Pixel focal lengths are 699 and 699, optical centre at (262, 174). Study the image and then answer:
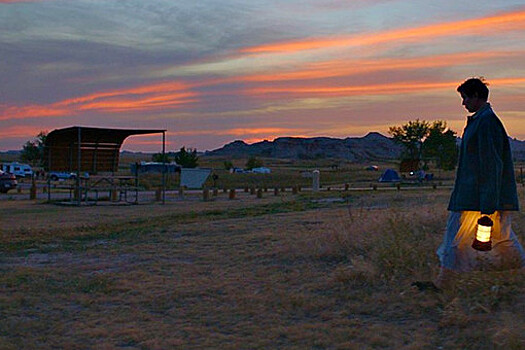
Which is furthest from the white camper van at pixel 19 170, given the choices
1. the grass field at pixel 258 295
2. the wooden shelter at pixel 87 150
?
the grass field at pixel 258 295

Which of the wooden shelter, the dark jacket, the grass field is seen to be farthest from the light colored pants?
the wooden shelter

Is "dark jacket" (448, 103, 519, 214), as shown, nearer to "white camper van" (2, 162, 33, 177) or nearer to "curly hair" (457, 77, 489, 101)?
"curly hair" (457, 77, 489, 101)

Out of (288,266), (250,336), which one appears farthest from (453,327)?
(288,266)

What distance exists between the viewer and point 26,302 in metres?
7.04

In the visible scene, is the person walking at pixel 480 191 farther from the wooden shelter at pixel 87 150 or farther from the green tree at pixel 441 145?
the green tree at pixel 441 145

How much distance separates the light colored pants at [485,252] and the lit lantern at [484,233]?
0.24 meters

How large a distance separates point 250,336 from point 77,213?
14.5 meters

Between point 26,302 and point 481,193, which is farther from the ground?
point 481,193

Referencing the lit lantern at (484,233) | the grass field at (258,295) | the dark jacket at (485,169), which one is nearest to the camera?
the grass field at (258,295)

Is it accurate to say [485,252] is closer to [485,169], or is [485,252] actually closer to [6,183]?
[485,169]

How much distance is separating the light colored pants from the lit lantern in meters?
0.24

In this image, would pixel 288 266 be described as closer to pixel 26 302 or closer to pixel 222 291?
pixel 222 291

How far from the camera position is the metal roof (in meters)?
24.5

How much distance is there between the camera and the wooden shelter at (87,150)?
24.5 m
